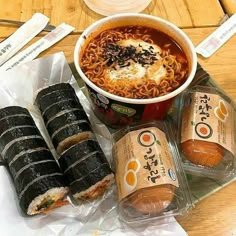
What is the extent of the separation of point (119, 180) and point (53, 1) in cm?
64

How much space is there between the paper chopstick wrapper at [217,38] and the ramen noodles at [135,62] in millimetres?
160

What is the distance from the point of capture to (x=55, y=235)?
810 mm

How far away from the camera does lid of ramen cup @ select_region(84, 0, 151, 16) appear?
120cm

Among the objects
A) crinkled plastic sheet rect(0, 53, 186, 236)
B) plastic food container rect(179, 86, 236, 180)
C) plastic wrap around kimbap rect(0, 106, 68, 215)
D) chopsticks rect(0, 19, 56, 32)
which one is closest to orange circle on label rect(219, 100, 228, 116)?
plastic food container rect(179, 86, 236, 180)

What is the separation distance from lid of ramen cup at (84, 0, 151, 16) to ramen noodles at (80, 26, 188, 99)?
0.70ft

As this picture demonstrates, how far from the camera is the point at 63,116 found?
0.91 m

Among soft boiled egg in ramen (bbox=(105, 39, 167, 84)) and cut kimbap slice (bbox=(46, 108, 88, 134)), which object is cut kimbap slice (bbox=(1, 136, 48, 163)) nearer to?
cut kimbap slice (bbox=(46, 108, 88, 134))

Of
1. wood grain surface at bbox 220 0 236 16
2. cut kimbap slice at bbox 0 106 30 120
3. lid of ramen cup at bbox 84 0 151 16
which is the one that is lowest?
cut kimbap slice at bbox 0 106 30 120

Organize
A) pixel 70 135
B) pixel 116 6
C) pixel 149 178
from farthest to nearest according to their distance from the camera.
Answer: pixel 116 6
pixel 70 135
pixel 149 178

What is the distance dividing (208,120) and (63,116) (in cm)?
30

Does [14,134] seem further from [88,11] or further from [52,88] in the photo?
[88,11]

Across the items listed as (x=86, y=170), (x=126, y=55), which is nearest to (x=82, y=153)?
(x=86, y=170)

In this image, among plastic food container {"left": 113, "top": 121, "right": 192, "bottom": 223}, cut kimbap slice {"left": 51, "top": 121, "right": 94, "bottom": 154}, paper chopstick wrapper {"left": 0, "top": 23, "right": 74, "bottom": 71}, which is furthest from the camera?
paper chopstick wrapper {"left": 0, "top": 23, "right": 74, "bottom": 71}

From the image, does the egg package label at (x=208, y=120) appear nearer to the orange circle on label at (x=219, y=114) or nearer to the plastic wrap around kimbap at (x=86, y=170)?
the orange circle on label at (x=219, y=114)
